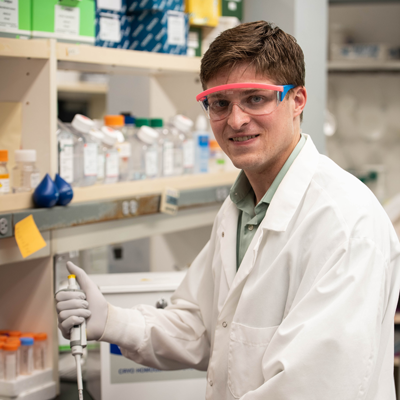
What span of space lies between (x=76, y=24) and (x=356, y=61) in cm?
261

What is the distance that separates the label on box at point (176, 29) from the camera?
2.09 m

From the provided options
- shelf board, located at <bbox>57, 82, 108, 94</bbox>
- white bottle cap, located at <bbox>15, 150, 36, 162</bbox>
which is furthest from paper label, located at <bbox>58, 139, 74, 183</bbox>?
shelf board, located at <bbox>57, 82, 108, 94</bbox>

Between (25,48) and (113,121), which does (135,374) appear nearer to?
(113,121)

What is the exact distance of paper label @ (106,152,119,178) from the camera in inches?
75.4

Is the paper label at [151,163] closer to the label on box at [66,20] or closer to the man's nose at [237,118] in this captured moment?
the label on box at [66,20]

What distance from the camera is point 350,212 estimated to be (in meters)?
1.09

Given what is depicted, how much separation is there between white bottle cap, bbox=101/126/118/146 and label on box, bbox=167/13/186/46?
48 cm

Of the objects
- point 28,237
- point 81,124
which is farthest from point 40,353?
point 81,124

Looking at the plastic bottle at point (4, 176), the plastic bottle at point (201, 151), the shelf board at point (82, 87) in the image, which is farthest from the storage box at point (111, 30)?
the shelf board at point (82, 87)

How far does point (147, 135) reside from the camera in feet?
6.69

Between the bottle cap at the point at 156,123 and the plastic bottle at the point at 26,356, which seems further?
the bottle cap at the point at 156,123

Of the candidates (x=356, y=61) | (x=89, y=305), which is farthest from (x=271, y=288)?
(x=356, y=61)

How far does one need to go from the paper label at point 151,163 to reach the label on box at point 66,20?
55cm

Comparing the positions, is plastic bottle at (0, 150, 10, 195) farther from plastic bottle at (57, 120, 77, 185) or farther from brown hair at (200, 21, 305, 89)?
brown hair at (200, 21, 305, 89)
